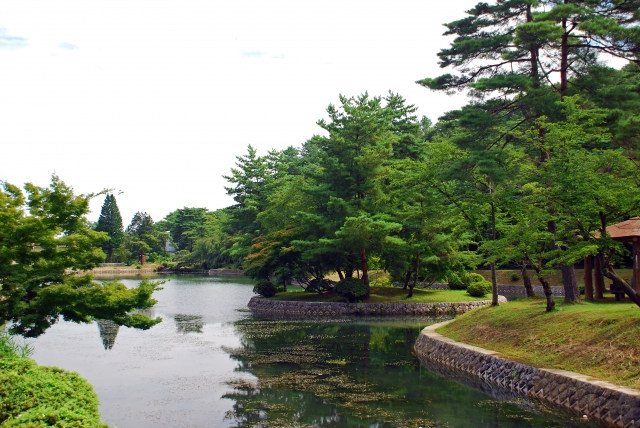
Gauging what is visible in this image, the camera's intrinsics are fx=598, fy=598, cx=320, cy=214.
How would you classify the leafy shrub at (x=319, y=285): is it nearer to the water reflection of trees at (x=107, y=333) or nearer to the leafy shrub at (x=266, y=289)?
the leafy shrub at (x=266, y=289)

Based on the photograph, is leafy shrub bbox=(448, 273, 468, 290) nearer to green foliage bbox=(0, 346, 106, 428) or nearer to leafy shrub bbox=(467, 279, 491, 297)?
leafy shrub bbox=(467, 279, 491, 297)

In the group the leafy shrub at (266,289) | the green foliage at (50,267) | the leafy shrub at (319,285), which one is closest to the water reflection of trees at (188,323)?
the leafy shrub at (266,289)

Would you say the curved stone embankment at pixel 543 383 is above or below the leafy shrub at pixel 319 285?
below

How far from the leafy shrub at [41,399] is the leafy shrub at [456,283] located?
31506 millimetres

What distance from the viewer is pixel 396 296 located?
35.7 meters

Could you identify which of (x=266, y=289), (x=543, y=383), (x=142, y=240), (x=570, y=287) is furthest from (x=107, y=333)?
(x=142, y=240)

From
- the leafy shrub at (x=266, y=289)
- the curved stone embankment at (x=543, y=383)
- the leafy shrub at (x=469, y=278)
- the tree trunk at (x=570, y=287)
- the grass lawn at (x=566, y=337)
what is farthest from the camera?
the leafy shrub at (x=469, y=278)

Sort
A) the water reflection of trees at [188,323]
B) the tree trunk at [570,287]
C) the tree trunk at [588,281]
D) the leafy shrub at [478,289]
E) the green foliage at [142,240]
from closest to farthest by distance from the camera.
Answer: the tree trunk at [570,287]
the tree trunk at [588,281]
the water reflection of trees at [188,323]
the leafy shrub at [478,289]
the green foliage at [142,240]

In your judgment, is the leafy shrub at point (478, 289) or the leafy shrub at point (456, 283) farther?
the leafy shrub at point (456, 283)

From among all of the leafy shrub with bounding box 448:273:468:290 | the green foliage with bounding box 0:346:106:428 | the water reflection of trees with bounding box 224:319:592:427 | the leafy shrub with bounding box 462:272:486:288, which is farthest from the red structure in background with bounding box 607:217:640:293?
the leafy shrub with bounding box 462:272:486:288

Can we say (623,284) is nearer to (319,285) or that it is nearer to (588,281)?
(588,281)

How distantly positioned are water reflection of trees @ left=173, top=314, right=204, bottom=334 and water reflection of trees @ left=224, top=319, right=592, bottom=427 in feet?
17.0

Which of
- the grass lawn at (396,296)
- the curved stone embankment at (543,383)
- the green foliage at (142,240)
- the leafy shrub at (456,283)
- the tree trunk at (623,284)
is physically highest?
the green foliage at (142,240)

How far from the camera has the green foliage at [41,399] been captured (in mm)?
7473
